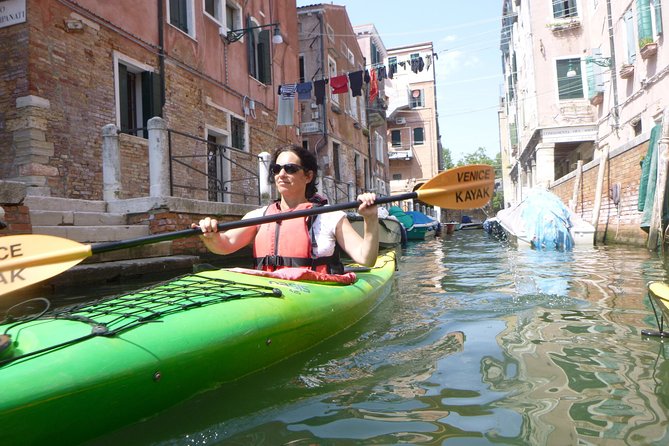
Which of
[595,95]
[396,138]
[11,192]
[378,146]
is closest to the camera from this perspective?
[11,192]

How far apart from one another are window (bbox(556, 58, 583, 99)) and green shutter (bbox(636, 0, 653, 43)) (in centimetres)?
574

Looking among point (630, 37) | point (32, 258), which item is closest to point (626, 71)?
point (630, 37)

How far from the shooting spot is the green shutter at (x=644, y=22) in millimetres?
11797

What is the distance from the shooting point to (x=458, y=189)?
3.55 metres

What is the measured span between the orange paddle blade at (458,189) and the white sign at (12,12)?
5.99m

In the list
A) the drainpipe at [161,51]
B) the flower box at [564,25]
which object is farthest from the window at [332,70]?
the drainpipe at [161,51]

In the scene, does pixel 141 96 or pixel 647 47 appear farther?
pixel 647 47

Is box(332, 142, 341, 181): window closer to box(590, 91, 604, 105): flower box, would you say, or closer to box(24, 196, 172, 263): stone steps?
box(590, 91, 604, 105): flower box

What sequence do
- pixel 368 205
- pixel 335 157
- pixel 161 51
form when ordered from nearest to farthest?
pixel 368 205 < pixel 161 51 < pixel 335 157

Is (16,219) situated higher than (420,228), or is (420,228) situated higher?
(16,219)

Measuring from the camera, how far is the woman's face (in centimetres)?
327

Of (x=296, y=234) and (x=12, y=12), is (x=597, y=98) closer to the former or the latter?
(x=12, y=12)

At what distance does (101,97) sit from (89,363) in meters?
6.91

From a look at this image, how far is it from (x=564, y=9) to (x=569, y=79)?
243cm
